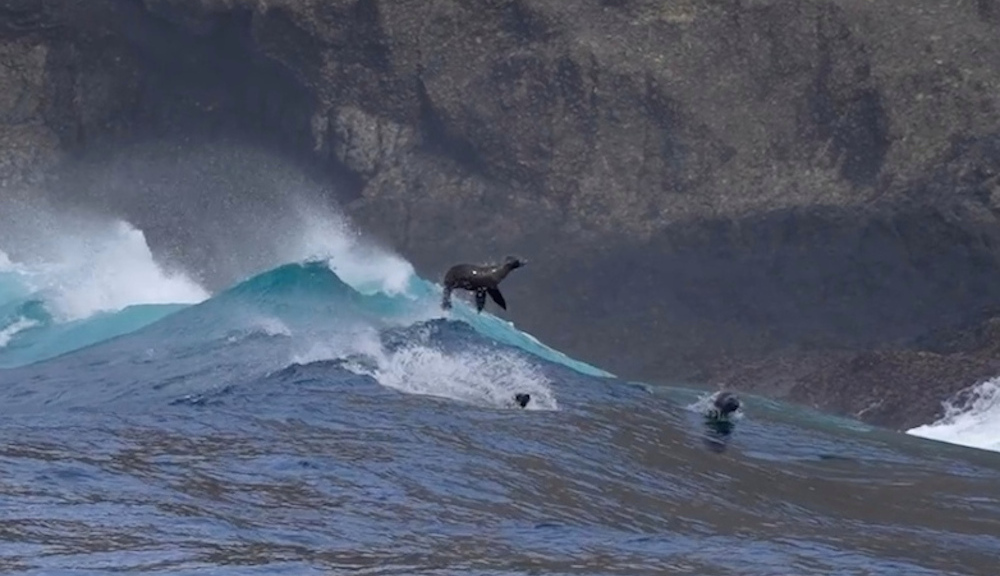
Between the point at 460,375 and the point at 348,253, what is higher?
the point at 348,253

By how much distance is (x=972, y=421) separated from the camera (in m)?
22.0

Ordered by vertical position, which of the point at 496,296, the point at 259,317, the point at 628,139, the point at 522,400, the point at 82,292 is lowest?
the point at 522,400

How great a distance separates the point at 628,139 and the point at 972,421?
40.5ft

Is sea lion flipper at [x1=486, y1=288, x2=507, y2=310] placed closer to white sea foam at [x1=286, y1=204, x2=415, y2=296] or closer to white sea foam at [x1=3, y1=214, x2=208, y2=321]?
white sea foam at [x1=286, y1=204, x2=415, y2=296]

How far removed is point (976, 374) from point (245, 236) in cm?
1524

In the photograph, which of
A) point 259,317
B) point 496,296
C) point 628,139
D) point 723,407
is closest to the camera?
point 496,296

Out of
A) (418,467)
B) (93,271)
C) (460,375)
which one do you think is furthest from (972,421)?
(93,271)

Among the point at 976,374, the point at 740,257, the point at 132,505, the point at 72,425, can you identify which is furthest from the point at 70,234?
the point at 132,505

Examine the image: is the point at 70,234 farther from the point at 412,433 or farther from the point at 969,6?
the point at 412,433

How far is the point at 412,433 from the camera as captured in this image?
562 inches

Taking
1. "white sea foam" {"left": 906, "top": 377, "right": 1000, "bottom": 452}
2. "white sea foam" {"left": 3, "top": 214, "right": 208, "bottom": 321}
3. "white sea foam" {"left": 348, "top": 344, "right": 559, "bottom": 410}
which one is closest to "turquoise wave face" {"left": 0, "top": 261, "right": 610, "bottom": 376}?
"white sea foam" {"left": 3, "top": 214, "right": 208, "bottom": 321}

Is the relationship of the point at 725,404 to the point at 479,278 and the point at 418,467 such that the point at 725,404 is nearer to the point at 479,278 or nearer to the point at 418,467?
the point at 479,278

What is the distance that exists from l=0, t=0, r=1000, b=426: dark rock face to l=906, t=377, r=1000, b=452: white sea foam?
2210mm

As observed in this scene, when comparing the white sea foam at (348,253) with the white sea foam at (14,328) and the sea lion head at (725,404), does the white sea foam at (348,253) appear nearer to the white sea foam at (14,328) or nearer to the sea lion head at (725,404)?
the white sea foam at (14,328)
